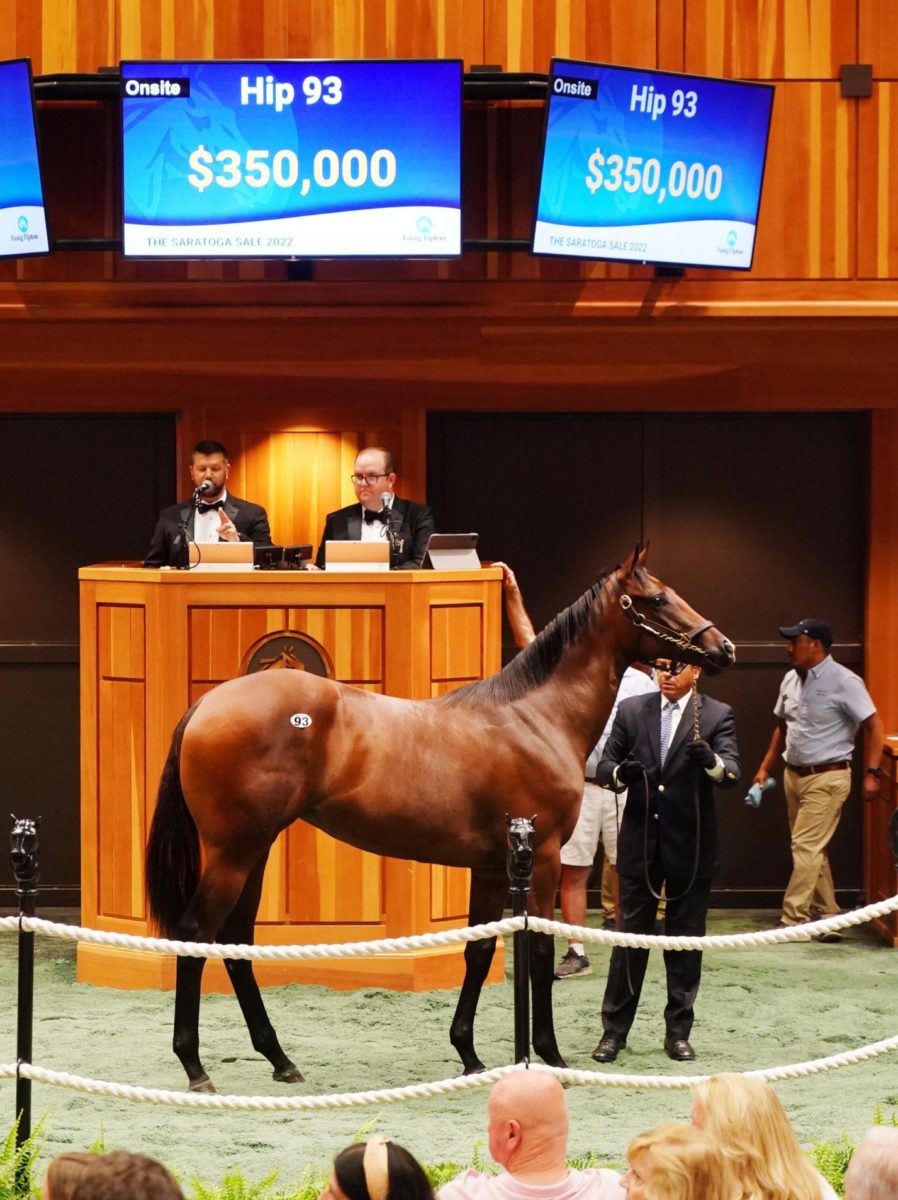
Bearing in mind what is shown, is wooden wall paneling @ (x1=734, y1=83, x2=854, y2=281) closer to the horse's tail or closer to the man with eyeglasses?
the man with eyeglasses

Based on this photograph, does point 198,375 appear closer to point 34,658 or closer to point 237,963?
point 34,658

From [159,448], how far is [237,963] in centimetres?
451

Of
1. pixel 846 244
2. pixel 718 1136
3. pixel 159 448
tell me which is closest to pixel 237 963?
pixel 718 1136

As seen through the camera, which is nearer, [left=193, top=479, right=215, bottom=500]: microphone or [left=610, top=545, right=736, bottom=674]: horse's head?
[left=610, top=545, right=736, bottom=674]: horse's head

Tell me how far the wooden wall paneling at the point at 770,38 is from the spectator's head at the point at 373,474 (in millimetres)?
3171

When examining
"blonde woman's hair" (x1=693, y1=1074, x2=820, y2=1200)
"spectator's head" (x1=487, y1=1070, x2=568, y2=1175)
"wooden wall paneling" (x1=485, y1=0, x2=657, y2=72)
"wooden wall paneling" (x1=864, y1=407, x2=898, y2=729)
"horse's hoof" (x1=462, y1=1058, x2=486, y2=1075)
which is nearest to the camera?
"blonde woman's hair" (x1=693, y1=1074, x2=820, y2=1200)

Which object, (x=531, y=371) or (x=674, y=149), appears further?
(x=531, y=371)

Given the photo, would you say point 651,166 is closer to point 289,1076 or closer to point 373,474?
point 373,474

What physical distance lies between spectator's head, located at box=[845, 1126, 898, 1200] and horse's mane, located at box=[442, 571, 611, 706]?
4.20 m

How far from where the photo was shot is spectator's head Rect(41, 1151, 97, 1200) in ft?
10.3

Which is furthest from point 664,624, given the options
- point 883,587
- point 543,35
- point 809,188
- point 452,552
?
point 543,35

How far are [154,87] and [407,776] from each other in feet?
13.5

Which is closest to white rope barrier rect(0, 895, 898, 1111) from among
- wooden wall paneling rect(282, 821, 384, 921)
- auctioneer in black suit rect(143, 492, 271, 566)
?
wooden wall paneling rect(282, 821, 384, 921)

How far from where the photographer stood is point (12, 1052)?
291 inches
